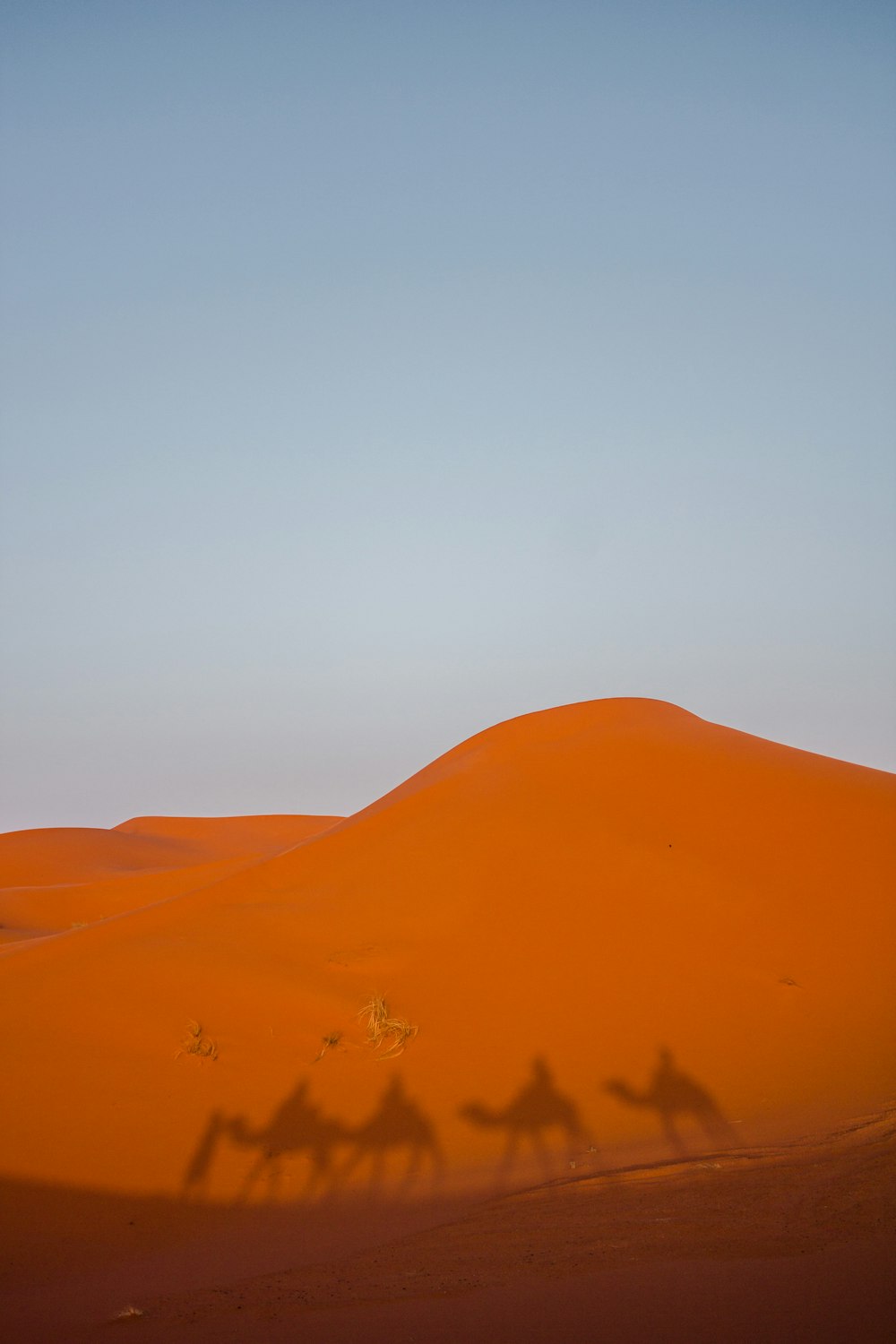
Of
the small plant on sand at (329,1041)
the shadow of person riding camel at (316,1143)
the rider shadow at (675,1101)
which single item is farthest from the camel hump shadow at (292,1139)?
the rider shadow at (675,1101)

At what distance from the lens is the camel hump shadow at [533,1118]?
7.32m

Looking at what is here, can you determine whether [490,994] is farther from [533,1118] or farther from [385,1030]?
[533,1118]

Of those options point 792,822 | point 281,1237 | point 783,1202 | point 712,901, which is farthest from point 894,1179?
point 792,822

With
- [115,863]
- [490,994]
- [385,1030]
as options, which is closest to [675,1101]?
[490,994]

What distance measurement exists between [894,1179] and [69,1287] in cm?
475

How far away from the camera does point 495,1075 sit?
8328 millimetres

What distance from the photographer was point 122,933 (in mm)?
11039

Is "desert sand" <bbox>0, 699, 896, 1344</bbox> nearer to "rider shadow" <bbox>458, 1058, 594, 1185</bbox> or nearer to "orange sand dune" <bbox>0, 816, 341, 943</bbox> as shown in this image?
"rider shadow" <bbox>458, 1058, 594, 1185</bbox>

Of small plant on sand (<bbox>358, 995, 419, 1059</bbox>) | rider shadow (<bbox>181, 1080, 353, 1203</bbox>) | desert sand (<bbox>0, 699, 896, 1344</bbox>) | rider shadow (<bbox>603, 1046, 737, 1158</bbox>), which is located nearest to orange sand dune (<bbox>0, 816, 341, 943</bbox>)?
desert sand (<bbox>0, 699, 896, 1344</bbox>)

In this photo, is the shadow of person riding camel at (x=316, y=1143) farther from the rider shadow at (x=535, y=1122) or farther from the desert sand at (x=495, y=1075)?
the rider shadow at (x=535, y=1122)

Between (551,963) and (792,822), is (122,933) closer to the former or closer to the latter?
(551,963)

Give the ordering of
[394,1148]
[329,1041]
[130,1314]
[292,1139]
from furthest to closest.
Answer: [329,1041]
[292,1139]
[394,1148]
[130,1314]

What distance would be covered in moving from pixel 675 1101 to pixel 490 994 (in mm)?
2207

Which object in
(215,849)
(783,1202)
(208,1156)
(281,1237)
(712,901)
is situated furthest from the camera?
(215,849)
